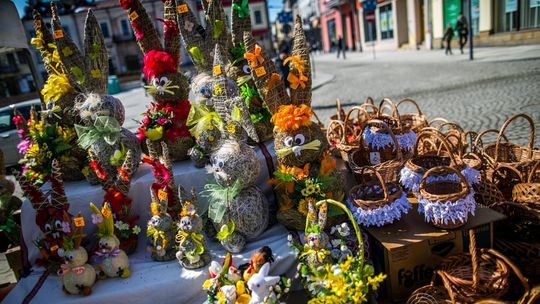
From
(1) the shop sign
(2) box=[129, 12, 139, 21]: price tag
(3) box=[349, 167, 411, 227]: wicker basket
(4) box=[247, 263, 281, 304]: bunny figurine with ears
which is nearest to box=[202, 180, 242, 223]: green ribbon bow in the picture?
(4) box=[247, 263, 281, 304]: bunny figurine with ears

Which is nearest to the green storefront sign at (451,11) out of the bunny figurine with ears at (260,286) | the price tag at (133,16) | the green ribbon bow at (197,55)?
the green ribbon bow at (197,55)

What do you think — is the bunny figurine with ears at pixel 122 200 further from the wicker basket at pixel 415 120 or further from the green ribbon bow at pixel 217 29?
the wicker basket at pixel 415 120

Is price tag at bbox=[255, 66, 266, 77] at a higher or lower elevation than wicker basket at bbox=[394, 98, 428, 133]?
higher

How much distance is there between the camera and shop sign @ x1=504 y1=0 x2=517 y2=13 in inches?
476

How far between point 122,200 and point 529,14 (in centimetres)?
1404

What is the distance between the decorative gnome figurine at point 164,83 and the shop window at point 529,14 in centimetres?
1278

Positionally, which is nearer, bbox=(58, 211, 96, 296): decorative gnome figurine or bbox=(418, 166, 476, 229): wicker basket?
bbox=(418, 166, 476, 229): wicker basket

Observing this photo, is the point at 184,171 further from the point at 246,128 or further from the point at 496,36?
the point at 496,36

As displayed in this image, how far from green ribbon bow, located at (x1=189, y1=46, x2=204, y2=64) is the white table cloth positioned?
1.04 meters

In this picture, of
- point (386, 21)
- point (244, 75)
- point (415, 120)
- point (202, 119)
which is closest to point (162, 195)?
point (202, 119)

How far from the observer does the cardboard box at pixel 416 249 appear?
7.24 feet

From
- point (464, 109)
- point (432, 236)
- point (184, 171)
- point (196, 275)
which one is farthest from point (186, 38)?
point (464, 109)

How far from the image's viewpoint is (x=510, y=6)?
1232 cm

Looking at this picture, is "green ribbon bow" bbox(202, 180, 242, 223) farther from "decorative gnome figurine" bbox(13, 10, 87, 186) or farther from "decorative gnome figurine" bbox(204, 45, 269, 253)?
"decorative gnome figurine" bbox(13, 10, 87, 186)
